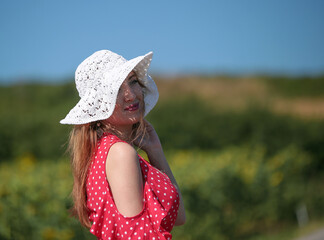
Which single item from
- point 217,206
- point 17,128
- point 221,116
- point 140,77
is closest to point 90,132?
point 140,77

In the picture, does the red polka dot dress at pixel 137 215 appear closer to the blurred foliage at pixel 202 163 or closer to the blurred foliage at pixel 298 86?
the blurred foliage at pixel 202 163

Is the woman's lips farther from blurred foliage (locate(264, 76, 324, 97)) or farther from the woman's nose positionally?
blurred foliage (locate(264, 76, 324, 97))

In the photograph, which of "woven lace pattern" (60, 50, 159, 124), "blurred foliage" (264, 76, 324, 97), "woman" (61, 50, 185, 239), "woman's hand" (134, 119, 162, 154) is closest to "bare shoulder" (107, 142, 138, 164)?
"woman" (61, 50, 185, 239)

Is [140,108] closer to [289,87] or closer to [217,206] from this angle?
[217,206]

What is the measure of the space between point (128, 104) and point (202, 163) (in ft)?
15.7

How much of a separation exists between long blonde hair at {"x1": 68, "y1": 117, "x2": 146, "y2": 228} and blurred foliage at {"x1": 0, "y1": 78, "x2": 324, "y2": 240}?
0.93 m

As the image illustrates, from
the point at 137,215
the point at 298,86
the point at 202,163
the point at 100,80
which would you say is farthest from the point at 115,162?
the point at 298,86

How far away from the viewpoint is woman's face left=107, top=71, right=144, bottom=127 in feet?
4.92

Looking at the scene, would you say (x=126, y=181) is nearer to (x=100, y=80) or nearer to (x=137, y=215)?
(x=137, y=215)

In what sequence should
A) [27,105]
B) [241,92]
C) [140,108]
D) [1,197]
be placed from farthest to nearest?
[241,92] → [27,105] → [1,197] → [140,108]

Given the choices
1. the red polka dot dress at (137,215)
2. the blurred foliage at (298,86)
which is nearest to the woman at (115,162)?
the red polka dot dress at (137,215)

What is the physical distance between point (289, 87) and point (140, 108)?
12.9m

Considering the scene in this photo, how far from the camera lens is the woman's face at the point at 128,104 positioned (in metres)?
1.50

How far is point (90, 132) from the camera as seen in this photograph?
5.06 feet
